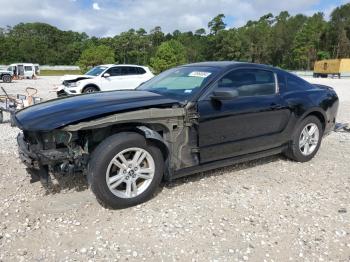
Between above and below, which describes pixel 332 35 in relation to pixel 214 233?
above

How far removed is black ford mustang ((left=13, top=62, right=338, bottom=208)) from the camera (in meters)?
3.41

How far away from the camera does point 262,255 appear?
289 cm

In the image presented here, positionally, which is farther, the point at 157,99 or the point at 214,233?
the point at 157,99

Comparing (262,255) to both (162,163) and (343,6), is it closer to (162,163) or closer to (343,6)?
(162,163)

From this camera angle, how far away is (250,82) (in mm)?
4555

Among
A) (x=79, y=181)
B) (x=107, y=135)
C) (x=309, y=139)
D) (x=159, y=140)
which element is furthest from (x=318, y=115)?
(x=79, y=181)

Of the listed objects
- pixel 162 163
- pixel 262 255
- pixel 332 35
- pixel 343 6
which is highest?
pixel 343 6

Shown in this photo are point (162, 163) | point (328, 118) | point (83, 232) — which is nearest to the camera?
point (83, 232)

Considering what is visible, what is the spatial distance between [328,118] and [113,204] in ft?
12.3

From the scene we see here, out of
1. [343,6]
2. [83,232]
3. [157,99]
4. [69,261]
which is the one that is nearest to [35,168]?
[83,232]

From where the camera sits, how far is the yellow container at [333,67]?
142 ft

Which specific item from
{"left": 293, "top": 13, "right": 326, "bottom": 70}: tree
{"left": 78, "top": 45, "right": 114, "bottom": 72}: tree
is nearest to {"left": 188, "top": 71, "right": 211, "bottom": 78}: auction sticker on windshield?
{"left": 78, "top": 45, "right": 114, "bottom": 72}: tree

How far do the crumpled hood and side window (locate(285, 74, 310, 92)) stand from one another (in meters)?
1.99

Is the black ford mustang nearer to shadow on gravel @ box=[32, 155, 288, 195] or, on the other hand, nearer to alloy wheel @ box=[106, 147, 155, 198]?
alloy wheel @ box=[106, 147, 155, 198]
